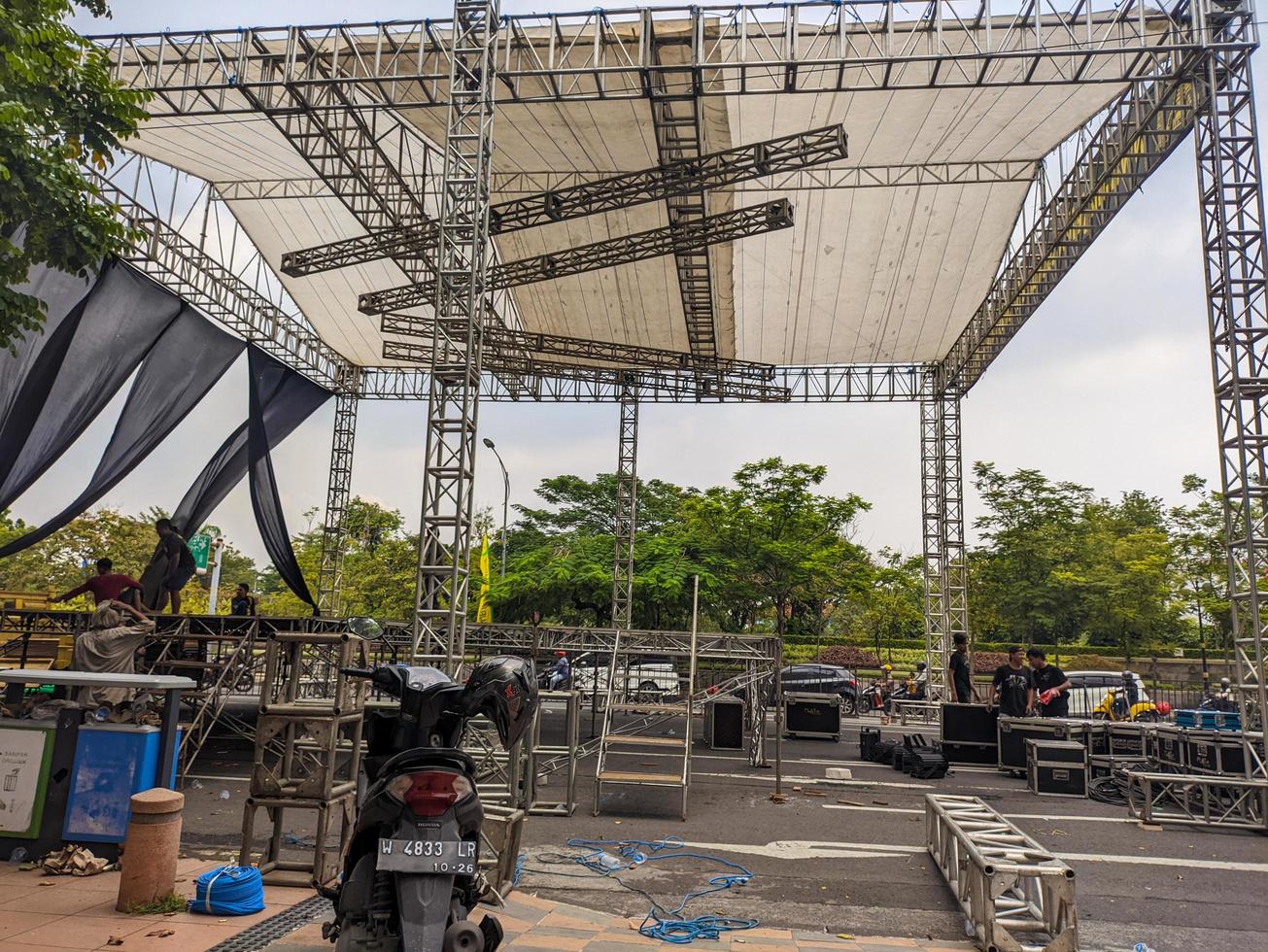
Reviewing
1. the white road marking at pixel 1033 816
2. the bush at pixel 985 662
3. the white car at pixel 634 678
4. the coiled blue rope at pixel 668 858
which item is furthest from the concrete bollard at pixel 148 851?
the bush at pixel 985 662

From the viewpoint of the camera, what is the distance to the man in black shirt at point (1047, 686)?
12.0 meters

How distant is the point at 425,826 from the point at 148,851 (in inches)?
94.4

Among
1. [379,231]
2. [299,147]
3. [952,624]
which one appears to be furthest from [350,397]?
[952,624]

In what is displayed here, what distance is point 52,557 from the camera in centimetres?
3030

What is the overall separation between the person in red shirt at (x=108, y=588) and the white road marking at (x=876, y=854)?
285 inches

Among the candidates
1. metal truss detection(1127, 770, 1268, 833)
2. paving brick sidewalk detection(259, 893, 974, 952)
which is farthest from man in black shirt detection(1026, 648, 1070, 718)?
paving brick sidewalk detection(259, 893, 974, 952)

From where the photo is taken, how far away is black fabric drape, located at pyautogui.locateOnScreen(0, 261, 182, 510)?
28.7 feet

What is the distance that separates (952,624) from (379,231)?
17.1 metres

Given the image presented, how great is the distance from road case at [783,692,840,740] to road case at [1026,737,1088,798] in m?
5.53

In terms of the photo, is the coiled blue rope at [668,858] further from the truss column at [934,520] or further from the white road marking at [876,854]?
the truss column at [934,520]

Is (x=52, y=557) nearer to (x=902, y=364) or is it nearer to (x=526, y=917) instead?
(x=902, y=364)

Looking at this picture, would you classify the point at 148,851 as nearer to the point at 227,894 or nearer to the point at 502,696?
the point at 227,894

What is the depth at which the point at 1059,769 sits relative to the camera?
1052 centimetres

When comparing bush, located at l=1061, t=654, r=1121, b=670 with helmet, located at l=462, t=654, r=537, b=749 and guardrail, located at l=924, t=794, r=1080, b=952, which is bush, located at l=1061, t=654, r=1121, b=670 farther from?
helmet, located at l=462, t=654, r=537, b=749
